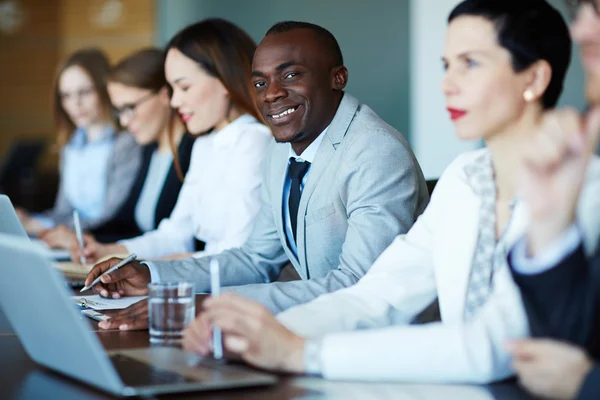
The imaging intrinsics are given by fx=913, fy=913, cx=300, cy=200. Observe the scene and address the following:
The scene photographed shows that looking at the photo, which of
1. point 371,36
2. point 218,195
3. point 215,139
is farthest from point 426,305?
point 371,36

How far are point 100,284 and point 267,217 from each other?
53cm

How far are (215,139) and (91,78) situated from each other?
7.45 ft

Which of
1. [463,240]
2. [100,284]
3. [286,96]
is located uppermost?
[286,96]

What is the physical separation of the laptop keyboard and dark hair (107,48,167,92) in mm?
3058

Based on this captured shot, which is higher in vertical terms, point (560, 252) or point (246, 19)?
point (246, 19)

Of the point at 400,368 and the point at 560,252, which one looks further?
the point at 400,368

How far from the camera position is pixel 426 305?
1.82 meters

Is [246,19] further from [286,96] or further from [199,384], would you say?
[199,384]

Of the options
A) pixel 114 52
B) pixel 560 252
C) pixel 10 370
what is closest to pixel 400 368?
pixel 560 252

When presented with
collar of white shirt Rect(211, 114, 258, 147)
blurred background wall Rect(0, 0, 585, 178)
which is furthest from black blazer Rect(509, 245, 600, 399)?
blurred background wall Rect(0, 0, 585, 178)

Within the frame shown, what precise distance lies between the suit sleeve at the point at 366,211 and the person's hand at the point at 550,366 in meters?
0.77

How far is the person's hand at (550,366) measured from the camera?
4.07 feet

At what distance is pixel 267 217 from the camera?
2631mm

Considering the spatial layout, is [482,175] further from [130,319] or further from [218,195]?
[218,195]
